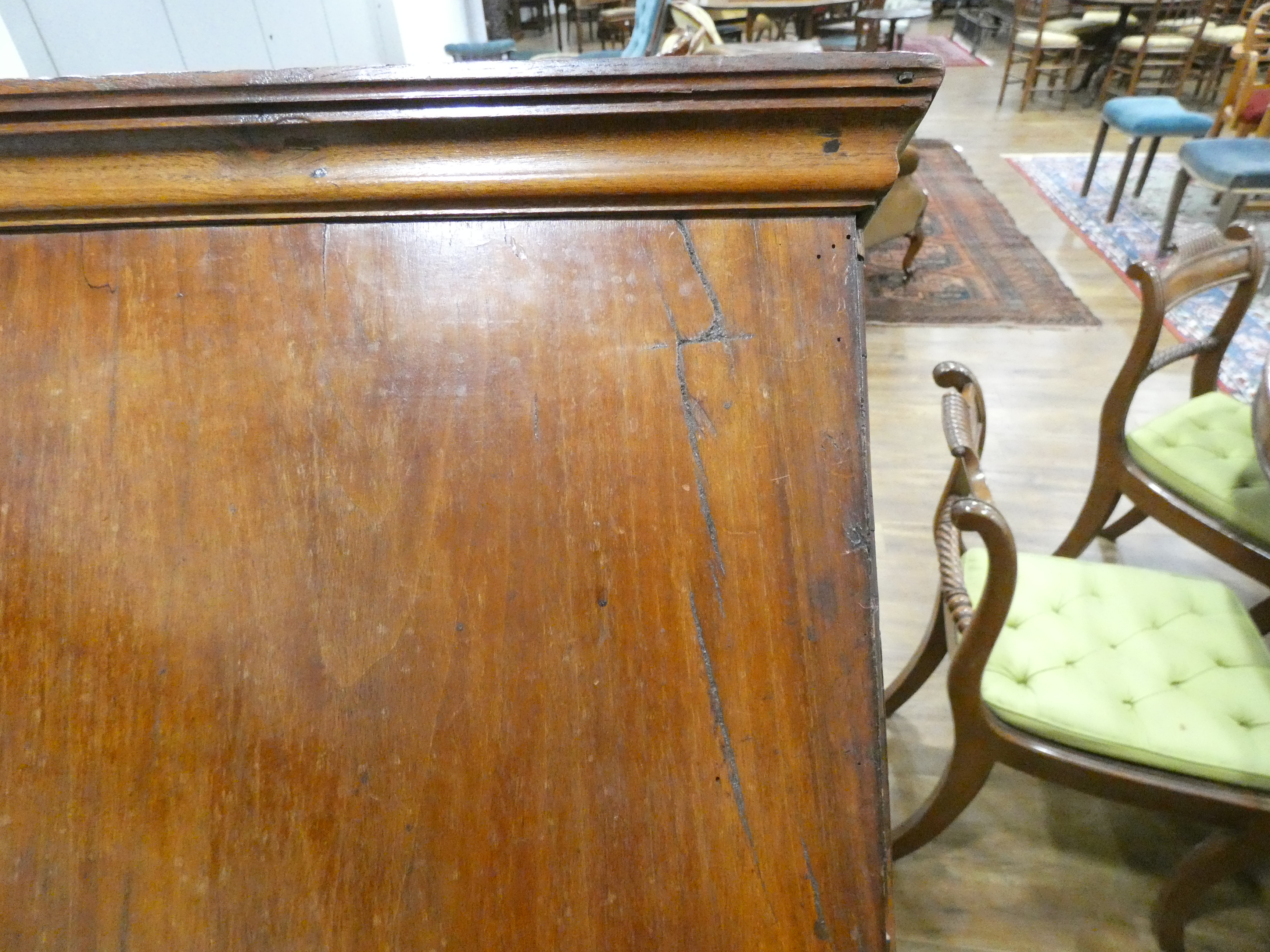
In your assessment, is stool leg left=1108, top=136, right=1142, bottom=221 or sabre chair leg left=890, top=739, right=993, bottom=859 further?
stool leg left=1108, top=136, right=1142, bottom=221

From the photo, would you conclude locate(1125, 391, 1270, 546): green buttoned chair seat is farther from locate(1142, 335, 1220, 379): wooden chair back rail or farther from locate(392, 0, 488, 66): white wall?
locate(392, 0, 488, 66): white wall

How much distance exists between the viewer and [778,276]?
0.40 meters

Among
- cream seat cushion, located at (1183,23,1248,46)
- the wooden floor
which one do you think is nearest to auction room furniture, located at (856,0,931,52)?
cream seat cushion, located at (1183,23,1248,46)

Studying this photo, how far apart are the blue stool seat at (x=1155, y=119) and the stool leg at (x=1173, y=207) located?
300mm

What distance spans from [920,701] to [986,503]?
93 cm

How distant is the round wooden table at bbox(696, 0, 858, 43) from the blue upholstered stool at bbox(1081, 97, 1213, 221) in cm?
175

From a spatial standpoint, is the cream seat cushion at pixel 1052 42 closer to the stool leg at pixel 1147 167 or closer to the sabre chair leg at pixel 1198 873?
the stool leg at pixel 1147 167

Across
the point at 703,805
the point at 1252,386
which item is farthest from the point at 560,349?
the point at 1252,386

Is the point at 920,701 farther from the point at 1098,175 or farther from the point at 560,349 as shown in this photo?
the point at 1098,175

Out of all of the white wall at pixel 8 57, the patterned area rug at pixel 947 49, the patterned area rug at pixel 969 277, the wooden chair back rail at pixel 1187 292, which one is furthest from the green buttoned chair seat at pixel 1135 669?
the patterned area rug at pixel 947 49

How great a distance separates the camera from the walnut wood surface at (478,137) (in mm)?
371

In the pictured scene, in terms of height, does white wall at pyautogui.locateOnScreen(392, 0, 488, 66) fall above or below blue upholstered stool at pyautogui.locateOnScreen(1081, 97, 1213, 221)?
above

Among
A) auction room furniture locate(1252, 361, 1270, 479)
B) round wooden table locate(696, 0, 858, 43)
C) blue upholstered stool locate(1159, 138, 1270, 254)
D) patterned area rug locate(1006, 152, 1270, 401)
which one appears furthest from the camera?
round wooden table locate(696, 0, 858, 43)

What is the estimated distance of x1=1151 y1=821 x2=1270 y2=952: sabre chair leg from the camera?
927 millimetres
